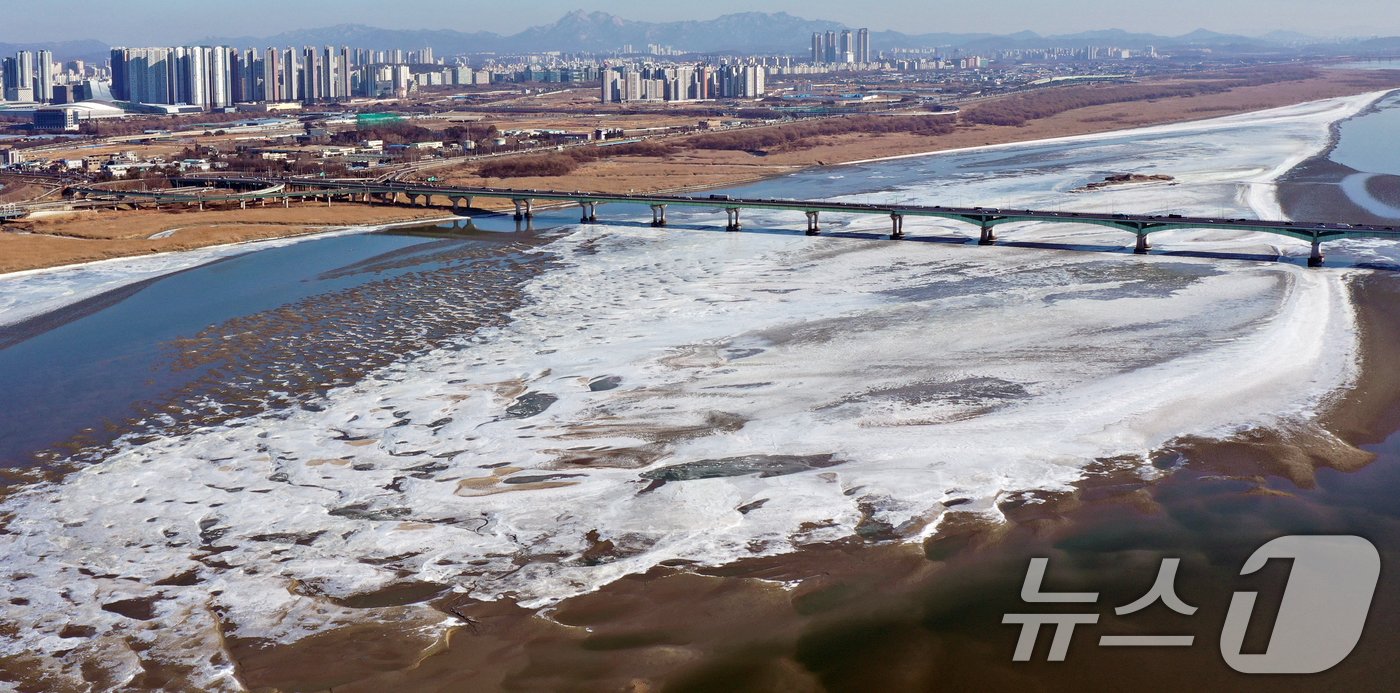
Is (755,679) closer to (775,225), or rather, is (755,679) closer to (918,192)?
(775,225)

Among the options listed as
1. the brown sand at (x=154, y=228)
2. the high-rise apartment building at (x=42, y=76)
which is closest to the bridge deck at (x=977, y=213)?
the brown sand at (x=154, y=228)

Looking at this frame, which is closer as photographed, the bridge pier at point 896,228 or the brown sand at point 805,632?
the brown sand at point 805,632

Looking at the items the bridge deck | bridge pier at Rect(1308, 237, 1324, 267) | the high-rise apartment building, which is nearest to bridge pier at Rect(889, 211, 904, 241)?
the bridge deck

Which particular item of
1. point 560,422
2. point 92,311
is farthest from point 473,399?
point 92,311

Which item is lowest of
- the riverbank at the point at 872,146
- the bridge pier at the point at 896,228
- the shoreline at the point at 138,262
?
the shoreline at the point at 138,262

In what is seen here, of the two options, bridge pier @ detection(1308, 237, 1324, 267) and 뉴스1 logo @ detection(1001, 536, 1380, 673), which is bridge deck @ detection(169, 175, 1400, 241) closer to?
bridge pier @ detection(1308, 237, 1324, 267)

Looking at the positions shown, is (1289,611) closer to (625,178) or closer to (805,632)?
(805,632)

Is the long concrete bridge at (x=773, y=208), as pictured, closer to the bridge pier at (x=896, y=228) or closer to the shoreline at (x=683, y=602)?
the bridge pier at (x=896, y=228)
